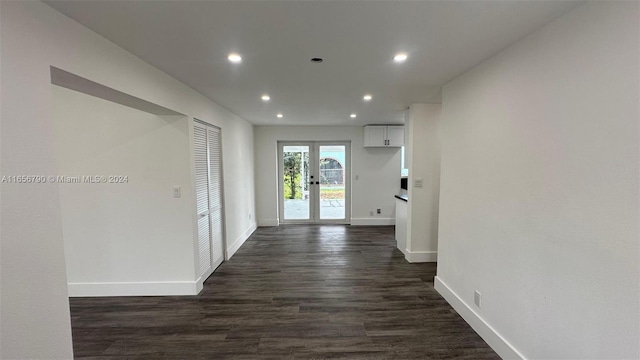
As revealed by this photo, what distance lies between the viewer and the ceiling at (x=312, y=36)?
54.2 inches

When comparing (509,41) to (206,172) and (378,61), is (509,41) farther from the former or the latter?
(206,172)

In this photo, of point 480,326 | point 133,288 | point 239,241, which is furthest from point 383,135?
point 133,288

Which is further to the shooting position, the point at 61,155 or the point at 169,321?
the point at 61,155

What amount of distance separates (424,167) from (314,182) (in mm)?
2989

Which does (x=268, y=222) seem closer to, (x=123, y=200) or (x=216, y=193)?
(x=216, y=193)

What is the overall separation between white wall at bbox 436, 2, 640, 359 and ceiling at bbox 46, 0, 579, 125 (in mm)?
253

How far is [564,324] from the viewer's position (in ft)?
4.95

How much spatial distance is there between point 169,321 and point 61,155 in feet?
7.03

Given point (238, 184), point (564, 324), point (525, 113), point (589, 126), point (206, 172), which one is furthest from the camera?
point (238, 184)

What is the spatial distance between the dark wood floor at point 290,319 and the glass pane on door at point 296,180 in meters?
2.53

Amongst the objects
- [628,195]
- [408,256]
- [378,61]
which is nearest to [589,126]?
[628,195]

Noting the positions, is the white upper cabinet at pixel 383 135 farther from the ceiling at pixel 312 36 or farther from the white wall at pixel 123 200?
the white wall at pixel 123 200

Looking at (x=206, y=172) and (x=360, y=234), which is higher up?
(x=206, y=172)

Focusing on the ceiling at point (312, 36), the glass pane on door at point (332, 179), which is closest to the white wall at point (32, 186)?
the ceiling at point (312, 36)
